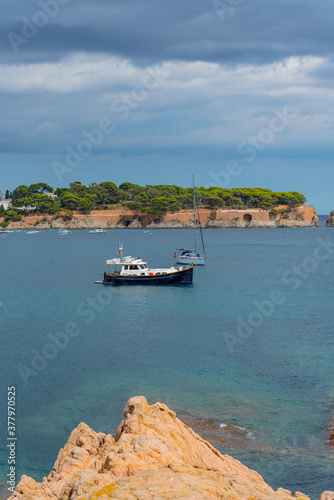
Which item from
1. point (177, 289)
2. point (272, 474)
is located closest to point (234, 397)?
point (272, 474)

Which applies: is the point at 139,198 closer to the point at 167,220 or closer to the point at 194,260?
the point at 167,220

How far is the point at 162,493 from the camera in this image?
561 centimetres

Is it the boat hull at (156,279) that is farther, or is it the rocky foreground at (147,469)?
the boat hull at (156,279)

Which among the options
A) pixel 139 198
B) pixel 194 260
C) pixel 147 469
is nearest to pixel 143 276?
pixel 194 260

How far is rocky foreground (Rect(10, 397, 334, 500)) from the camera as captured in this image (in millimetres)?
5789

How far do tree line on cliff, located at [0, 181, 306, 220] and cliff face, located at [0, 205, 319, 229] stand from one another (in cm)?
228

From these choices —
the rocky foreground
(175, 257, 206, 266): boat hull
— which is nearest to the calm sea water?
the rocky foreground

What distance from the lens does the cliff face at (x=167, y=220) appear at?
164500mm

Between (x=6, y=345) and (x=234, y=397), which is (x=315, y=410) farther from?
(x=6, y=345)

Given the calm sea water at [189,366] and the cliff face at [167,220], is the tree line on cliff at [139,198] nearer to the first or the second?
the cliff face at [167,220]

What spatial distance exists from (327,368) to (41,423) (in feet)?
37.1

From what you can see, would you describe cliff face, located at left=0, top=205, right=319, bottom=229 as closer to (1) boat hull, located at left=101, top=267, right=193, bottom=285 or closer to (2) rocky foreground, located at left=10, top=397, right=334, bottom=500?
(1) boat hull, located at left=101, top=267, right=193, bottom=285

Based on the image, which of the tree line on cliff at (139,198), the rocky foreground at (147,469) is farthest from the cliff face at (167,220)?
the rocky foreground at (147,469)

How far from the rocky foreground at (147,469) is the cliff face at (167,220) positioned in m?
156
